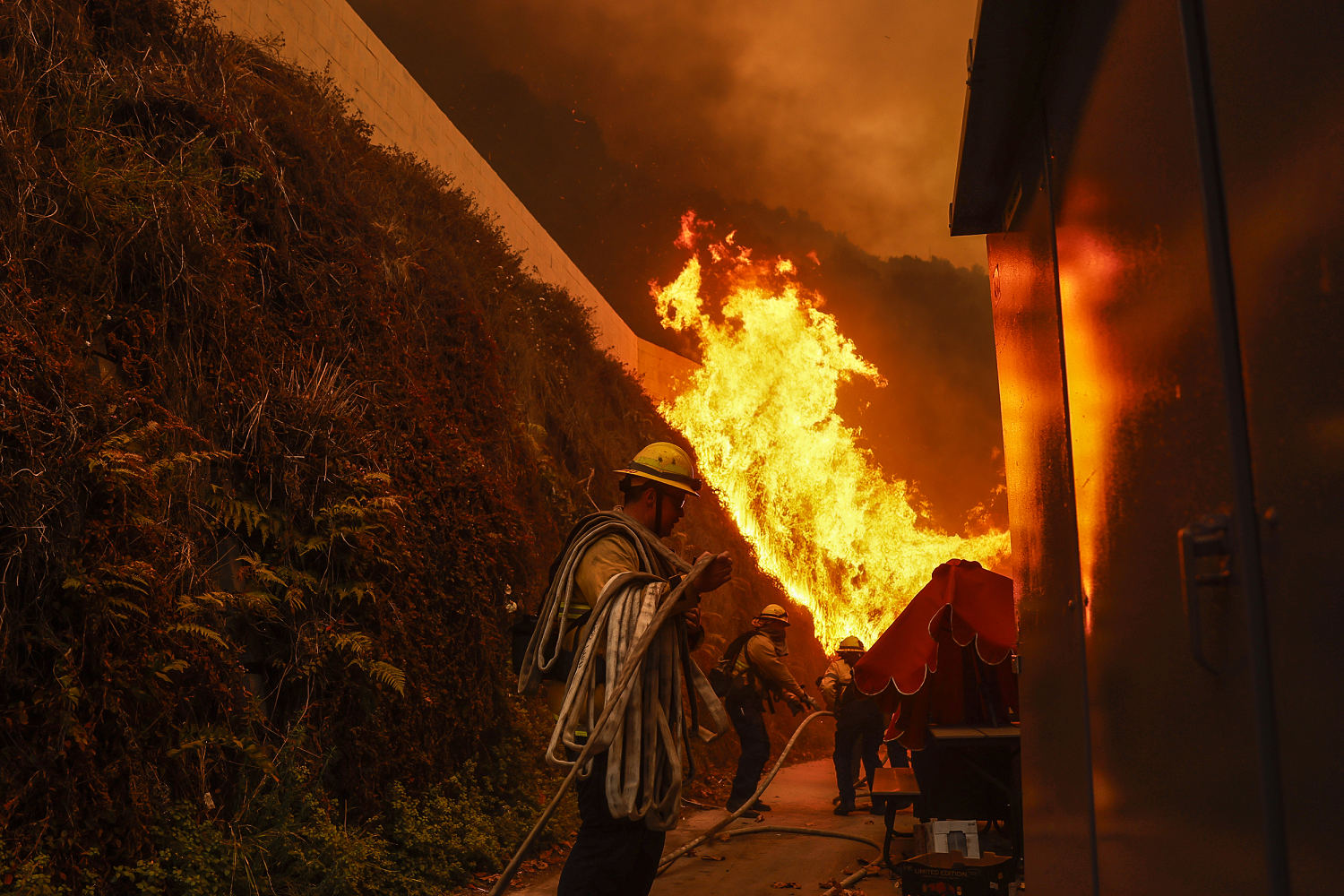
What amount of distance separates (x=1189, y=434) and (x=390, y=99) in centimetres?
1391

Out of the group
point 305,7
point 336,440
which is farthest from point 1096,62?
point 305,7

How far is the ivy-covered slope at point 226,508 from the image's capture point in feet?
14.3

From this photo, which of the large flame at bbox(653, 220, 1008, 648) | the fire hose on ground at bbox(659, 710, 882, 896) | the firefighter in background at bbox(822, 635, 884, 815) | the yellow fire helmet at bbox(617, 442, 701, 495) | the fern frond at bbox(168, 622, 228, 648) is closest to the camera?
the yellow fire helmet at bbox(617, 442, 701, 495)

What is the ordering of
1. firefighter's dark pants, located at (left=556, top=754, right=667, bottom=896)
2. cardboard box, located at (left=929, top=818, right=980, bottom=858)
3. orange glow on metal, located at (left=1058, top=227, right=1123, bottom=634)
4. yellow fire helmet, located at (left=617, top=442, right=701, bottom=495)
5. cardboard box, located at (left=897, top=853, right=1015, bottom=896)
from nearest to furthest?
1. orange glow on metal, located at (left=1058, top=227, right=1123, bottom=634)
2. firefighter's dark pants, located at (left=556, top=754, right=667, bottom=896)
3. yellow fire helmet, located at (left=617, top=442, right=701, bottom=495)
4. cardboard box, located at (left=897, top=853, right=1015, bottom=896)
5. cardboard box, located at (left=929, top=818, right=980, bottom=858)

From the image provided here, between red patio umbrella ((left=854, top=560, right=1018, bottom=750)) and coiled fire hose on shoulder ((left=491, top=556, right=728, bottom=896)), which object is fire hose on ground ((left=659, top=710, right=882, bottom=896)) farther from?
coiled fire hose on shoulder ((left=491, top=556, right=728, bottom=896))

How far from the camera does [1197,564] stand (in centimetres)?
141

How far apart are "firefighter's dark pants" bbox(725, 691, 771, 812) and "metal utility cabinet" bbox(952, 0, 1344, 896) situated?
25.3 ft

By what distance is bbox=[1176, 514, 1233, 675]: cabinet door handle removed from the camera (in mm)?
1332

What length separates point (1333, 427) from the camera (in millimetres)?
1053

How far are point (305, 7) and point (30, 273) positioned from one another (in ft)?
24.9

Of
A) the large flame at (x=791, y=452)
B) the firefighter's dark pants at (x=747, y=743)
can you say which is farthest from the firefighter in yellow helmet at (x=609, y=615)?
the large flame at (x=791, y=452)

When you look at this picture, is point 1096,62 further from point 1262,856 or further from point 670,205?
point 670,205

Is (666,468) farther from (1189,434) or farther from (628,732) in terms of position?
(1189,434)

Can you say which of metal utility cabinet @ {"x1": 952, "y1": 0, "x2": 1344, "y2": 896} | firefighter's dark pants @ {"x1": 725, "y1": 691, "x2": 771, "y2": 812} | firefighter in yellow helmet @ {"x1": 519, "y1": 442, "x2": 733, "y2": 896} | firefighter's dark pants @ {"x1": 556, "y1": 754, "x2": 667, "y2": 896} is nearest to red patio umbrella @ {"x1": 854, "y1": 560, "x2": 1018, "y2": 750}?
firefighter's dark pants @ {"x1": 725, "y1": 691, "x2": 771, "y2": 812}
